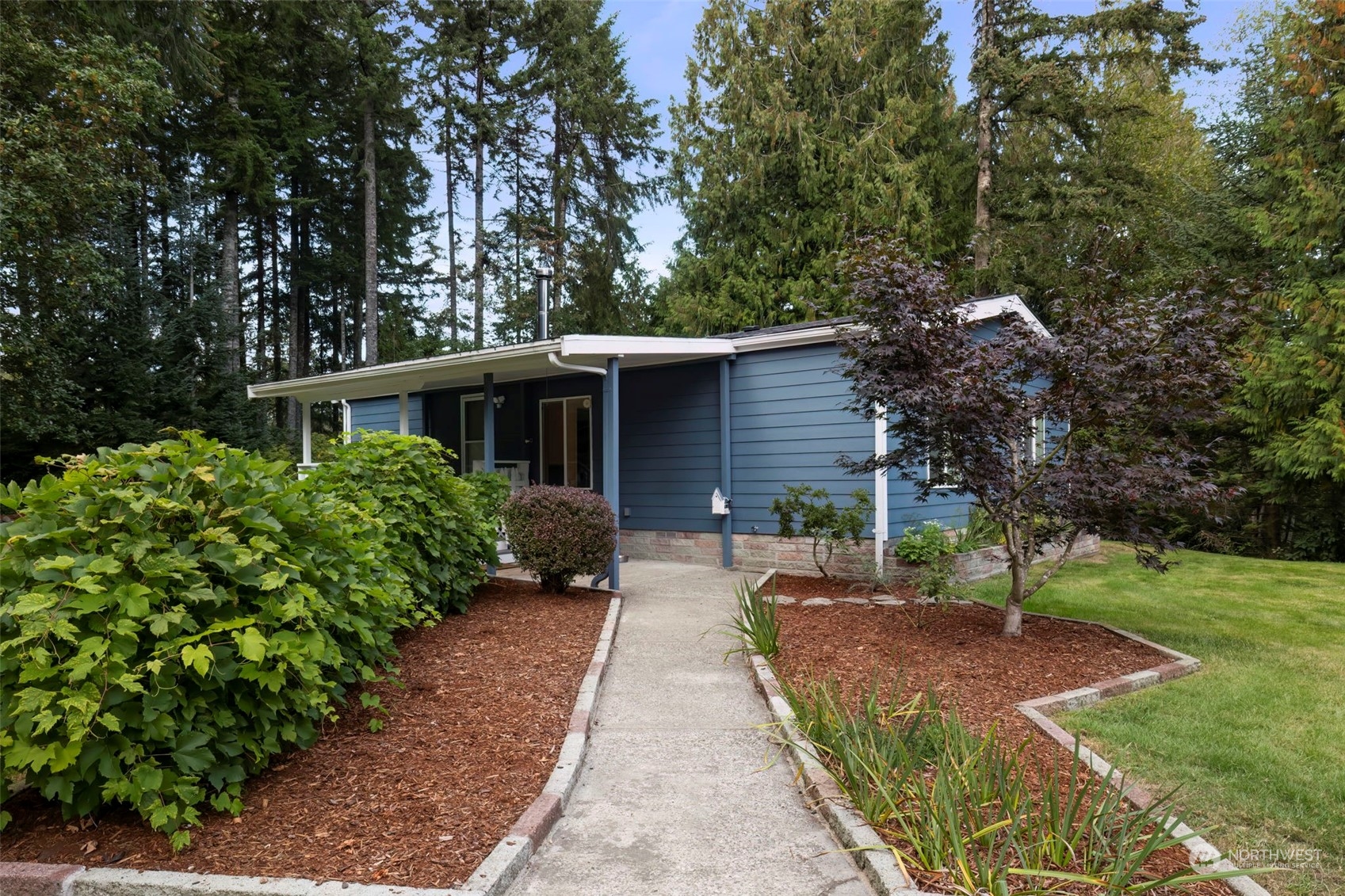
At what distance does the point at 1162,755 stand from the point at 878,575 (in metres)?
4.31

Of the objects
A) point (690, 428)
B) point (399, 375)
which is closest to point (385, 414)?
point (399, 375)

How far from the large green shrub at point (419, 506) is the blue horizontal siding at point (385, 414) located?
24.8ft

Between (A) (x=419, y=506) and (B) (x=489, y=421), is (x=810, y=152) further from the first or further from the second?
(A) (x=419, y=506)

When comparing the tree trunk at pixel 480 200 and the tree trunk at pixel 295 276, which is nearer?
the tree trunk at pixel 480 200

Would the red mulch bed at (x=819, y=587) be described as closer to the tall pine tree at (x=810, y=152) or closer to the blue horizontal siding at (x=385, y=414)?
the blue horizontal siding at (x=385, y=414)

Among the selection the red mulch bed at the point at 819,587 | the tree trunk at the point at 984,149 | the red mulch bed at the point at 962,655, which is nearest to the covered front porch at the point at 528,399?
the red mulch bed at the point at 819,587

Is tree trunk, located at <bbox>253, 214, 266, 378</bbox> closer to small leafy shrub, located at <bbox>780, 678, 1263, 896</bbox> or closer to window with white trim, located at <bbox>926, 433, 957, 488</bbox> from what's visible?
window with white trim, located at <bbox>926, 433, 957, 488</bbox>

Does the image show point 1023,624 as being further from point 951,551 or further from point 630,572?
point 630,572

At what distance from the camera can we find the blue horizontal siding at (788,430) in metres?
8.29

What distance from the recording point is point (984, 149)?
16422 mm

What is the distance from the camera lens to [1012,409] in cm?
520

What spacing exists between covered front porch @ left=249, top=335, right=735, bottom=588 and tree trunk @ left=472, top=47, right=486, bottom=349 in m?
6.59

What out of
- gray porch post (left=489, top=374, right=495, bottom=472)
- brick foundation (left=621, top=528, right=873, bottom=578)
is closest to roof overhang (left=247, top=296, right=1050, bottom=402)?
gray porch post (left=489, top=374, right=495, bottom=472)

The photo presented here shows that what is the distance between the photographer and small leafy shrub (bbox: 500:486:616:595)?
666 centimetres
